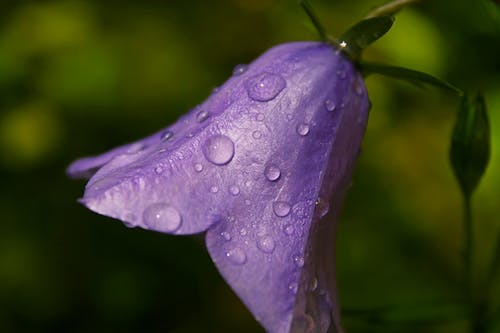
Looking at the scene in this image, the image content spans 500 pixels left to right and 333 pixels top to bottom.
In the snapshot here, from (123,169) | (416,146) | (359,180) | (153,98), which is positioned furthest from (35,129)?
(123,169)

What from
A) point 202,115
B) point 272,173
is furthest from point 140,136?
point 272,173

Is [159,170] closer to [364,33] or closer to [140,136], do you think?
[364,33]

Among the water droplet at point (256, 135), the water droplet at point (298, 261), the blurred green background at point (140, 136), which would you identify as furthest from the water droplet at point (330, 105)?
the blurred green background at point (140, 136)

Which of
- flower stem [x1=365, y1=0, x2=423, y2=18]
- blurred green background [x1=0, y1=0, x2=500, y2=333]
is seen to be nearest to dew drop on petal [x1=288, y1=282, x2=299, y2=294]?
flower stem [x1=365, y1=0, x2=423, y2=18]

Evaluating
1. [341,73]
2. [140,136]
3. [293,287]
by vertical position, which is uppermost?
[341,73]

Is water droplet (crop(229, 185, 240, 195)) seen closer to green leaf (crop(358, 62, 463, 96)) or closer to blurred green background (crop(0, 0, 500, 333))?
green leaf (crop(358, 62, 463, 96))

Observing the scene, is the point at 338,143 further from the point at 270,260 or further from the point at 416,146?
the point at 416,146

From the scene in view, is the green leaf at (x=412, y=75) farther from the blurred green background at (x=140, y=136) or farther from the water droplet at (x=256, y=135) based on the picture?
the blurred green background at (x=140, y=136)

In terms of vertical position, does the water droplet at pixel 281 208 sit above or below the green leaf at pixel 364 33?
below
